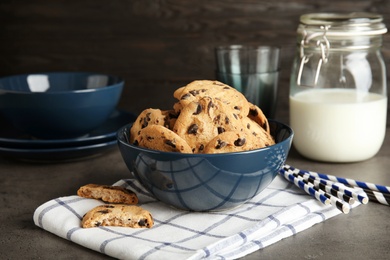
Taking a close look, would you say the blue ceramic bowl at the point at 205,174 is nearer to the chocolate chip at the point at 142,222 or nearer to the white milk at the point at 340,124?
the chocolate chip at the point at 142,222

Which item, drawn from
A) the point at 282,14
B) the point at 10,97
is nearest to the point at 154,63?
the point at 282,14

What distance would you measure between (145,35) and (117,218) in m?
0.85

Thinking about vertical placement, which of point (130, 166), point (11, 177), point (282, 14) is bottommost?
point (11, 177)

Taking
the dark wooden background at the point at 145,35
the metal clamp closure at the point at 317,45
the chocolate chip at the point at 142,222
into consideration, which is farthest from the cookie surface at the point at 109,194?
the dark wooden background at the point at 145,35

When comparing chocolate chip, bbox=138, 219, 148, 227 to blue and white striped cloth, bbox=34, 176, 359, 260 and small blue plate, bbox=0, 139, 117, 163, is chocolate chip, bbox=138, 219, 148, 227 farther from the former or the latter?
small blue plate, bbox=0, 139, 117, 163

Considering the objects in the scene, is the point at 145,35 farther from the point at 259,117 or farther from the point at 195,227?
the point at 195,227

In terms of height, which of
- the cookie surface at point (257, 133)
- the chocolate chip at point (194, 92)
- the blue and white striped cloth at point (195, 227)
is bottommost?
the blue and white striped cloth at point (195, 227)

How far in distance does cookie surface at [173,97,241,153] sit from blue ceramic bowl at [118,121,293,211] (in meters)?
0.05

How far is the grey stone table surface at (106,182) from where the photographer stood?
995 mm

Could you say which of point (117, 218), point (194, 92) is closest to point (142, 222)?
point (117, 218)

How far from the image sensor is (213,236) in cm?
101

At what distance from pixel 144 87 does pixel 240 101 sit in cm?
75

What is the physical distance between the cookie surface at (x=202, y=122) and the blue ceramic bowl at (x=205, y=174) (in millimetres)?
48

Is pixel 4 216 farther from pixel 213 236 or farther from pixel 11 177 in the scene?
pixel 213 236
